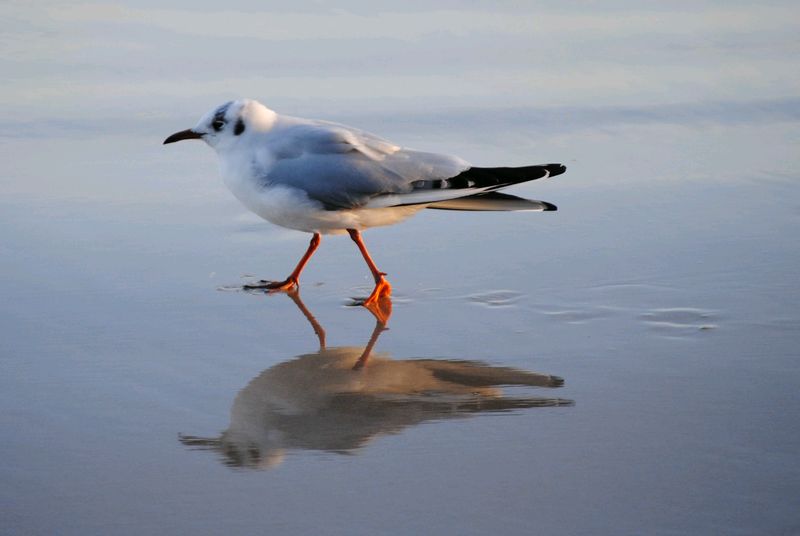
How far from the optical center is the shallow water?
2.76m

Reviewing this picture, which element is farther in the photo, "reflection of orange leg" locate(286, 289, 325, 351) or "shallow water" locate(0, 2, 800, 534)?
"reflection of orange leg" locate(286, 289, 325, 351)

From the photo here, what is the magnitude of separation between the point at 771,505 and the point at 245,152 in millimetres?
2553

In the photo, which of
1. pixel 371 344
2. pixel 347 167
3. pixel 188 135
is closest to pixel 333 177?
pixel 347 167

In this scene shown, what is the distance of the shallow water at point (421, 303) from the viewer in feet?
9.05

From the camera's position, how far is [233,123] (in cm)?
474

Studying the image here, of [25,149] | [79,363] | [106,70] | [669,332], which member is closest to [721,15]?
[106,70]

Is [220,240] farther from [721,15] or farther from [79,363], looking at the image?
[721,15]

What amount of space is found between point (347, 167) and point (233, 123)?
477 mm

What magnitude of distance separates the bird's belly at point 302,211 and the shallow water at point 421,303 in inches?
7.7

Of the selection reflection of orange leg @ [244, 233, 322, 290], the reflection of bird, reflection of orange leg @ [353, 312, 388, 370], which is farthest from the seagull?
the reflection of bird

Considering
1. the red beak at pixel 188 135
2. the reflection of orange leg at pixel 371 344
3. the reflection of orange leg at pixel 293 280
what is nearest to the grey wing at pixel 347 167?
the reflection of orange leg at pixel 293 280

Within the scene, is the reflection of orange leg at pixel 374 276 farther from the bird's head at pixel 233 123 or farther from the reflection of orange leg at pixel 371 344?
the bird's head at pixel 233 123

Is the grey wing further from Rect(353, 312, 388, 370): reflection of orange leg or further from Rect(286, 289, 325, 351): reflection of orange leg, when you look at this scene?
Rect(353, 312, 388, 370): reflection of orange leg

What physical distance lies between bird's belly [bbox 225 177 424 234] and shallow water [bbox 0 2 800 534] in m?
0.20
